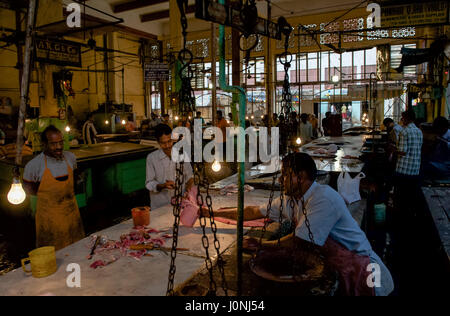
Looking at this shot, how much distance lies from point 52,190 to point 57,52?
14.8 feet

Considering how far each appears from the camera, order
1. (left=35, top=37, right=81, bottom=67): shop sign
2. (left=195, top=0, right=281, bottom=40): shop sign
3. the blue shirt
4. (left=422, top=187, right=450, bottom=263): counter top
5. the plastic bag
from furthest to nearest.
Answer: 1. (left=35, top=37, right=81, bottom=67): shop sign
2. the blue shirt
3. the plastic bag
4. (left=422, top=187, right=450, bottom=263): counter top
5. (left=195, top=0, right=281, bottom=40): shop sign

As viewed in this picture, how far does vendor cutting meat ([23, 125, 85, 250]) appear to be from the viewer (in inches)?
163

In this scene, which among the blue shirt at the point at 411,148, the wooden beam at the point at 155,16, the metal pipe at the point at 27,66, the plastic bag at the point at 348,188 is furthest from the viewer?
the wooden beam at the point at 155,16

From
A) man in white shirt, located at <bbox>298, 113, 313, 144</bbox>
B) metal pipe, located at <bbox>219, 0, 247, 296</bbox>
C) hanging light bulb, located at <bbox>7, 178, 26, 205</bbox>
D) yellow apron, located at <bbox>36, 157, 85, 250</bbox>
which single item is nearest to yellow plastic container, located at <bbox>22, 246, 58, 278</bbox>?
hanging light bulb, located at <bbox>7, 178, 26, 205</bbox>

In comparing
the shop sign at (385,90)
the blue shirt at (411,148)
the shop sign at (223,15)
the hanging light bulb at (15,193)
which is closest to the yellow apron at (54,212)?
the hanging light bulb at (15,193)

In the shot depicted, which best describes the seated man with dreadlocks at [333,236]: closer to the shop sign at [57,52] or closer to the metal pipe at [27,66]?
the metal pipe at [27,66]

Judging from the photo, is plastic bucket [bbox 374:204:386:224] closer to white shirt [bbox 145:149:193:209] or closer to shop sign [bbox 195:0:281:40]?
white shirt [bbox 145:149:193:209]

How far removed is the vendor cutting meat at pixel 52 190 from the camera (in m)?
4.13

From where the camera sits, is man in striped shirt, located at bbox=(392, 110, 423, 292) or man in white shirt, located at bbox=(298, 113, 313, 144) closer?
man in striped shirt, located at bbox=(392, 110, 423, 292)

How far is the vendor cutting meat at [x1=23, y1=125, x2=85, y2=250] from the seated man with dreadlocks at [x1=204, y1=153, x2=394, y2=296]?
2.83m

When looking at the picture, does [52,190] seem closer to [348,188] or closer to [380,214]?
[348,188]

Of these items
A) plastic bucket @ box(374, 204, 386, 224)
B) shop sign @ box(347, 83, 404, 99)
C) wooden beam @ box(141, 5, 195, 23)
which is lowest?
plastic bucket @ box(374, 204, 386, 224)

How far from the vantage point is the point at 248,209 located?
3314 millimetres
